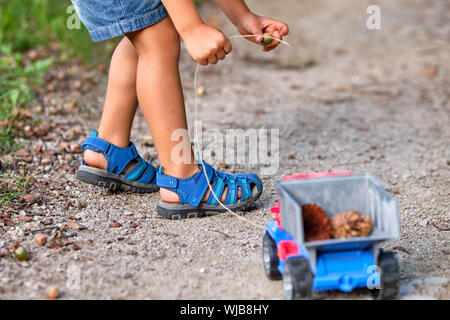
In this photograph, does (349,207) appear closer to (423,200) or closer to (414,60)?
(423,200)

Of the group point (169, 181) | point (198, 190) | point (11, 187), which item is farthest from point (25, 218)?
point (198, 190)

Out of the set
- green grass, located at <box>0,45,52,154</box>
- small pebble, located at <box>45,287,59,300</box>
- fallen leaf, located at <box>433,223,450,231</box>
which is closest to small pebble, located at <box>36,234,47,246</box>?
small pebble, located at <box>45,287,59,300</box>

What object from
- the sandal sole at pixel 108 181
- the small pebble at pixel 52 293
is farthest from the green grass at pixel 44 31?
the small pebble at pixel 52 293

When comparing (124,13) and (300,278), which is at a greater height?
(124,13)

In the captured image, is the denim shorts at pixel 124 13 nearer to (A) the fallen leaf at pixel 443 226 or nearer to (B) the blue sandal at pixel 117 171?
(B) the blue sandal at pixel 117 171

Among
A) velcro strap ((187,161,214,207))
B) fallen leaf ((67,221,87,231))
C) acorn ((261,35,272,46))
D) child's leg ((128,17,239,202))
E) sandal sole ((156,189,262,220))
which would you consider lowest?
fallen leaf ((67,221,87,231))

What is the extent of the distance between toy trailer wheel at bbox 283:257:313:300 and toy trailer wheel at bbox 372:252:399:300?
0.69 ft

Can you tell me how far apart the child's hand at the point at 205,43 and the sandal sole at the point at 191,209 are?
65cm

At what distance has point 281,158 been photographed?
2.96 meters

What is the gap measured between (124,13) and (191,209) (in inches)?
30.6

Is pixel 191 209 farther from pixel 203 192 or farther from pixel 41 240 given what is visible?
pixel 41 240

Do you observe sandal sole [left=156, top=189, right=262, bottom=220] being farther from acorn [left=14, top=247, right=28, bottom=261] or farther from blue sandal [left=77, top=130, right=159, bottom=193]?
acorn [left=14, top=247, right=28, bottom=261]

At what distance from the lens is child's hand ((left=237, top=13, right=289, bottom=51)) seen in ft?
6.89

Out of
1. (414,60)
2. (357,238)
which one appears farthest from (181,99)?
(414,60)
